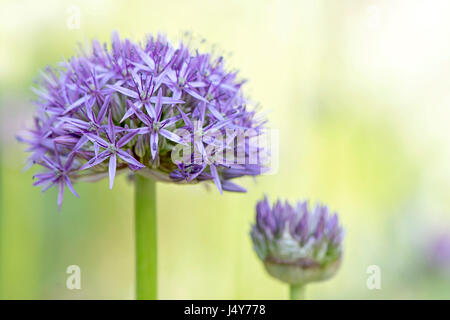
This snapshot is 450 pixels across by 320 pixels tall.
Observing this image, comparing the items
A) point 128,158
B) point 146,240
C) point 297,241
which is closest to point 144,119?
point 128,158

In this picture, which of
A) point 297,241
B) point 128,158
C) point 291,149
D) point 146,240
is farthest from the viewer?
point 291,149

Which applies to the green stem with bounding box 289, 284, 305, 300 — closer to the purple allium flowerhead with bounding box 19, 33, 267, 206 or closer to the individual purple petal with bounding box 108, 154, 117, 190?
the purple allium flowerhead with bounding box 19, 33, 267, 206

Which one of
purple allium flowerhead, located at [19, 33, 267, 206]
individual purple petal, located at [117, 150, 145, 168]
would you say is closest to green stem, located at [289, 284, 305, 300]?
purple allium flowerhead, located at [19, 33, 267, 206]

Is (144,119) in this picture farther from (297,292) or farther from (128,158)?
(297,292)

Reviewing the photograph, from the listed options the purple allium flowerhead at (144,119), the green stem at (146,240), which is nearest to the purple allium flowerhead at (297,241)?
the purple allium flowerhead at (144,119)

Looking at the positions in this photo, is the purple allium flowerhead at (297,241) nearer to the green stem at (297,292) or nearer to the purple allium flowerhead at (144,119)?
the green stem at (297,292)
